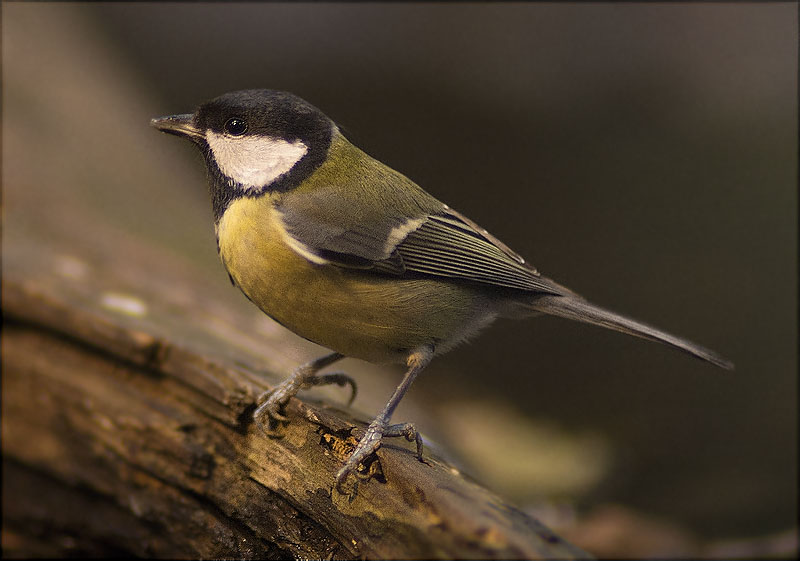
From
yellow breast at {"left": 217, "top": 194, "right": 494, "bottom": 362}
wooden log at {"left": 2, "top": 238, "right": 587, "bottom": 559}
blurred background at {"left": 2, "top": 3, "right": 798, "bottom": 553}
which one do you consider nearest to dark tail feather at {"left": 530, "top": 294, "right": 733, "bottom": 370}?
yellow breast at {"left": 217, "top": 194, "right": 494, "bottom": 362}

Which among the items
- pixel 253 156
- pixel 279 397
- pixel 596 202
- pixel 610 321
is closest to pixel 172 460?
pixel 279 397

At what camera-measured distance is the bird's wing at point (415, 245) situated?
1.97 meters

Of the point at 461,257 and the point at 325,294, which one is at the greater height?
the point at 461,257

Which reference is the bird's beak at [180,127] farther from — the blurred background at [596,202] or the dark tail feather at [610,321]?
the blurred background at [596,202]

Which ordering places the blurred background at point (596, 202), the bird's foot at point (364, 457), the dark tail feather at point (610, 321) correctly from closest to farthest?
1. the bird's foot at point (364, 457)
2. the dark tail feather at point (610, 321)
3. the blurred background at point (596, 202)

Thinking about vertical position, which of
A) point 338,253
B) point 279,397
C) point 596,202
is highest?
point 596,202

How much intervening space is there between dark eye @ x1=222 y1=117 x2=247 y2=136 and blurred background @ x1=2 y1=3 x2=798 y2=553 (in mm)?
1809

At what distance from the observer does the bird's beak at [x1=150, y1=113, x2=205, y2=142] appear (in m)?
2.04

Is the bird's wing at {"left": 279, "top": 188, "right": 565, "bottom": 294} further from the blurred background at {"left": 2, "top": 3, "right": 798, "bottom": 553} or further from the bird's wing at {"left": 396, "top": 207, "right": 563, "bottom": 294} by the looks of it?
the blurred background at {"left": 2, "top": 3, "right": 798, "bottom": 553}

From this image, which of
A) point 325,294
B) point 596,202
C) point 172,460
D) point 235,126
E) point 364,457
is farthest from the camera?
point 596,202

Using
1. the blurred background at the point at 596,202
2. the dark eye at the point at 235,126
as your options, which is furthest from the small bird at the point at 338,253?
the blurred background at the point at 596,202

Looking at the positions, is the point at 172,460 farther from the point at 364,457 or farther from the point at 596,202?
the point at 596,202

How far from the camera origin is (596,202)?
169 inches

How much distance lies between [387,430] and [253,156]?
0.89 meters
